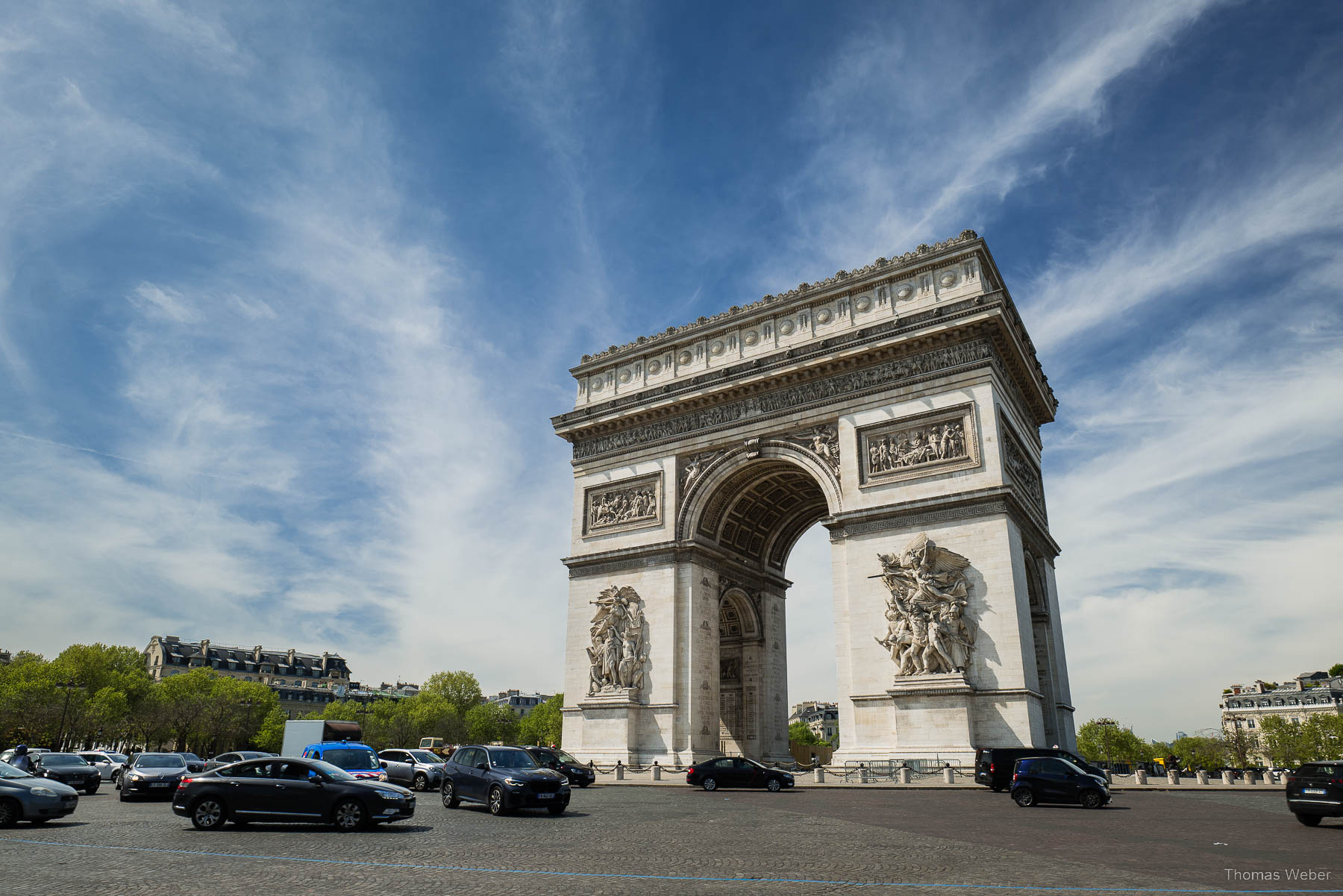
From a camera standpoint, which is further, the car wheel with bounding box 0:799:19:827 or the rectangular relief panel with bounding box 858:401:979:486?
the rectangular relief panel with bounding box 858:401:979:486

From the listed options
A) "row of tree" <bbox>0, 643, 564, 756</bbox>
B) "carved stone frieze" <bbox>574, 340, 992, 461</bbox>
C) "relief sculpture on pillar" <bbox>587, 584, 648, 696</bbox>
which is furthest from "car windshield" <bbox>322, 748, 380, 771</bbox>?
"row of tree" <bbox>0, 643, 564, 756</bbox>

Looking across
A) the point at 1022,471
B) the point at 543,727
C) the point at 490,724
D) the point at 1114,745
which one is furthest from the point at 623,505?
the point at 1114,745

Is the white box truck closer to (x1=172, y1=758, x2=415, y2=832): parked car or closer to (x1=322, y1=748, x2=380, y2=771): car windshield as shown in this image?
(x1=322, y1=748, x2=380, y2=771): car windshield

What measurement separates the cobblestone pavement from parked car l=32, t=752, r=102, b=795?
6939 millimetres

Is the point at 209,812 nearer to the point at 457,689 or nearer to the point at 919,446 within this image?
the point at 919,446

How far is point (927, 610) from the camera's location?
79.6ft

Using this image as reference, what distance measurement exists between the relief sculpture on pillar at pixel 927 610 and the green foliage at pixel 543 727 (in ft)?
229

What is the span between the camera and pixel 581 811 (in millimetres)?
15656

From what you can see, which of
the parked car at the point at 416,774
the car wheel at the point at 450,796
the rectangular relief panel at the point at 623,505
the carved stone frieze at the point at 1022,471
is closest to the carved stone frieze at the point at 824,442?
the carved stone frieze at the point at 1022,471

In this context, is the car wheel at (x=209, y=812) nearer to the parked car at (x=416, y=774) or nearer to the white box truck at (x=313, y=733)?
the parked car at (x=416, y=774)

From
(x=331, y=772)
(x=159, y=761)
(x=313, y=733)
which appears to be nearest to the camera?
(x=331, y=772)

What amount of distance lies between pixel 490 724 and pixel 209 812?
76784 mm

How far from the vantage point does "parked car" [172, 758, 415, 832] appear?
12547mm

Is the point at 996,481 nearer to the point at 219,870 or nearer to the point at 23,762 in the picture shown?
the point at 219,870
